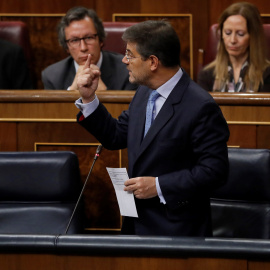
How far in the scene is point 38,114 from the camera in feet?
4.13

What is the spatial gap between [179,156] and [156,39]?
6.8 inches

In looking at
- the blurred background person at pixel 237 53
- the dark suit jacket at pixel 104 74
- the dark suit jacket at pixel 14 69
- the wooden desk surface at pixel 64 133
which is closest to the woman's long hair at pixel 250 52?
the blurred background person at pixel 237 53

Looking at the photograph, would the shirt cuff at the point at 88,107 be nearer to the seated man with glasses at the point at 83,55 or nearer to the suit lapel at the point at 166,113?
the suit lapel at the point at 166,113

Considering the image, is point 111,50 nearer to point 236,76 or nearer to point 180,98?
point 236,76

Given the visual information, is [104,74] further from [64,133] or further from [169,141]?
[169,141]

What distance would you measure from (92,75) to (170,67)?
0.12 metres

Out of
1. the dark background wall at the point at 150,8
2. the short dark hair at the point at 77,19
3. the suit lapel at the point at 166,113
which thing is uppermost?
the dark background wall at the point at 150,8

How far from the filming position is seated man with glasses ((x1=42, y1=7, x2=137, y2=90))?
4.88 feet

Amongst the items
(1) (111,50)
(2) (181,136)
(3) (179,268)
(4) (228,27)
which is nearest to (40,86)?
(1) (111,50)

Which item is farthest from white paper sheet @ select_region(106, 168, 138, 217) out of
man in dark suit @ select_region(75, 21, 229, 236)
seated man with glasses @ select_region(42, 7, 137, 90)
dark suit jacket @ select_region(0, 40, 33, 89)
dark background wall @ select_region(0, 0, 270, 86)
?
dark background wall @ select_region(0, 0, 270, 86)

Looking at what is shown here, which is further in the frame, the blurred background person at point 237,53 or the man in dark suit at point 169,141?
the blurred background person at point 237,53

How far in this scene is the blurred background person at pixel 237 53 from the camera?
59.7 inches

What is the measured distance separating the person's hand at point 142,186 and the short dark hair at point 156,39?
0.57ft

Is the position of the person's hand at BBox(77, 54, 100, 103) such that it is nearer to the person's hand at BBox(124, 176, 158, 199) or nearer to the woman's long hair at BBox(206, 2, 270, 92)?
the person's hand at BBox(124, 176, 158, 199)
